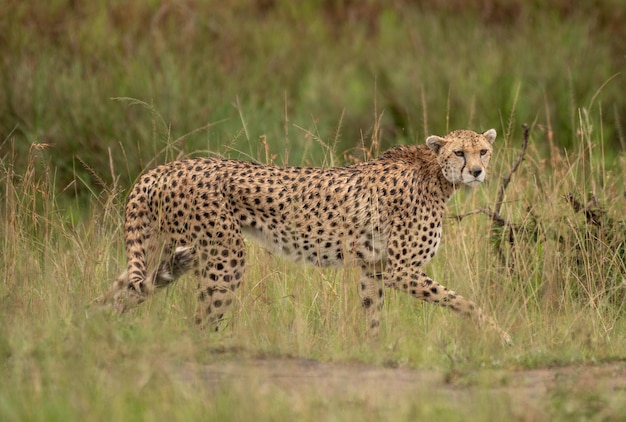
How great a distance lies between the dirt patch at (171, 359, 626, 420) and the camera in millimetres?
4719

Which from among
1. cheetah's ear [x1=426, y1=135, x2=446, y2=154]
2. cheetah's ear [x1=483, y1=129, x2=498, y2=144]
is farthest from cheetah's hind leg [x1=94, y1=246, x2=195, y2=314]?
cheetah's ear [x1=483, y1=129, x2=498, y2=144]

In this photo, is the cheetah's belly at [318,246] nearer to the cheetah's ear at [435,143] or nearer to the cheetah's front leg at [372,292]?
the cheetah's front leg at [372,292]

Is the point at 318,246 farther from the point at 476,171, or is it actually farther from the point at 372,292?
the point at 476,171

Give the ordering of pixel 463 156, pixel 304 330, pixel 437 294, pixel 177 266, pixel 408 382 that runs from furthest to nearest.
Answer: pixel 463 156, pixel 437 294, pixel 177 266, pixel 304 330, pixel 408 382

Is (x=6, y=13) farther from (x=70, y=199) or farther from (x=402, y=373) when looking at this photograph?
(x=402, y=373)

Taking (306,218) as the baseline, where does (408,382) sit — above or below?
below

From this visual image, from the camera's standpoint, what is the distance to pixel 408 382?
16.7ft

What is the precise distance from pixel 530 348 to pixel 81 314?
78.1 inches

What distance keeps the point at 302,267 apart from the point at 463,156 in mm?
1167

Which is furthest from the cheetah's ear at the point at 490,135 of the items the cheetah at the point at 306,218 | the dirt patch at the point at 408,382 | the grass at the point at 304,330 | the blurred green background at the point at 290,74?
the blurred green background at the point at 290,74

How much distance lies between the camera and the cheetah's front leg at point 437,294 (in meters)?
6.18

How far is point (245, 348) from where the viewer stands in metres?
5.39

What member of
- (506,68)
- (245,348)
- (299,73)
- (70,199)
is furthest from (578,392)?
(299,73)

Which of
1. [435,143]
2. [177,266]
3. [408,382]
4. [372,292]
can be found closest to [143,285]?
[177,266]
